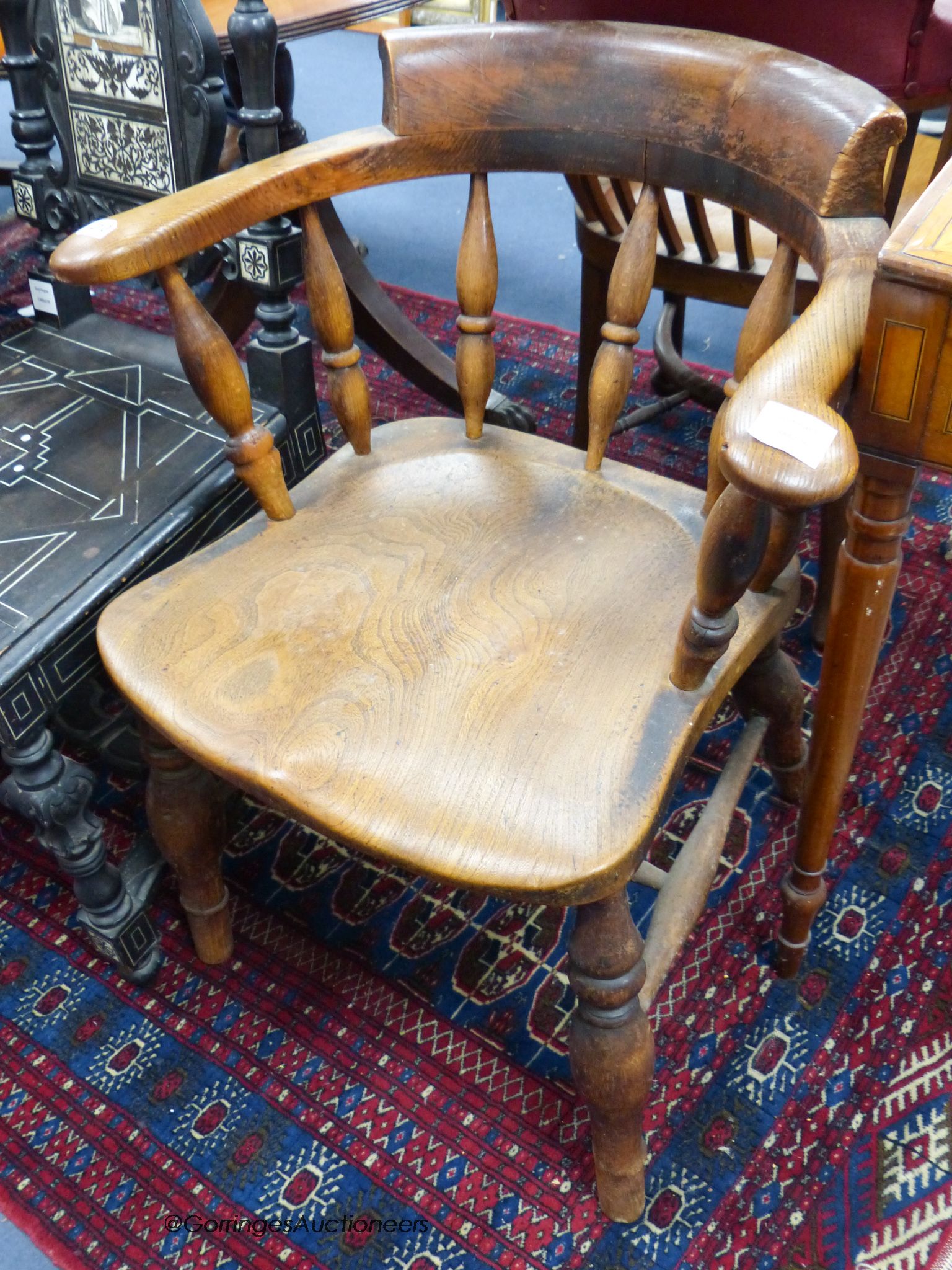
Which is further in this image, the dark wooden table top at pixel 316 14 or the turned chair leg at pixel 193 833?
the dark wooden table top at pixel 316 14

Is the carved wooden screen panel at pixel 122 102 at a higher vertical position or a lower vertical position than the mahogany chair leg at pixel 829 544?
higher

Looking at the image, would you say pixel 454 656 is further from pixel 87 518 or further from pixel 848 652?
pixel 87 518

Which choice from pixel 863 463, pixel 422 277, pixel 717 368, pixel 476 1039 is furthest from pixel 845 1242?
pixel 422 277

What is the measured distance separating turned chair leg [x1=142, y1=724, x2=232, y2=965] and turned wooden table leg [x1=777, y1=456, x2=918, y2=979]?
60 centimetres

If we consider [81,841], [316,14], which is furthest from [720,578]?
[316,14]

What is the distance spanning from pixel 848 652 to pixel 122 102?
1.02m

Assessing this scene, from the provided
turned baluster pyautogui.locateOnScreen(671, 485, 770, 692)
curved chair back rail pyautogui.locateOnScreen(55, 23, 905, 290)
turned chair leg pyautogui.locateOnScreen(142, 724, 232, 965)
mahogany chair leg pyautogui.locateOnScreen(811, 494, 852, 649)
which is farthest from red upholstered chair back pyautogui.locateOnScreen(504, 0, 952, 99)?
turned chair leg pyautogui.locateOnScreen(142, 724, 232, 965)

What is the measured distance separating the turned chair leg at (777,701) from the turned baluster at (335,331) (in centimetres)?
49

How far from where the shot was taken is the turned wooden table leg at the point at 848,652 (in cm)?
85

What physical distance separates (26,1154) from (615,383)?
100 cm

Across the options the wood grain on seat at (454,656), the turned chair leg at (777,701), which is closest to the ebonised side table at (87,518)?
the wood grain on seat at (454,656)

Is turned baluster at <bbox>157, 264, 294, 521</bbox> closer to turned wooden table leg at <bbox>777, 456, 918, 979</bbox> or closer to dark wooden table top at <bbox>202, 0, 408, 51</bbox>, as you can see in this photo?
turned wooden table leg at <bbox>777, 456, 918, 979</bbox>

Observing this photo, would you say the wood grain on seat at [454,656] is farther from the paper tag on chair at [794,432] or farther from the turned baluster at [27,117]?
the turned baluster at [27,117]

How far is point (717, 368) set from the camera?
224cm
